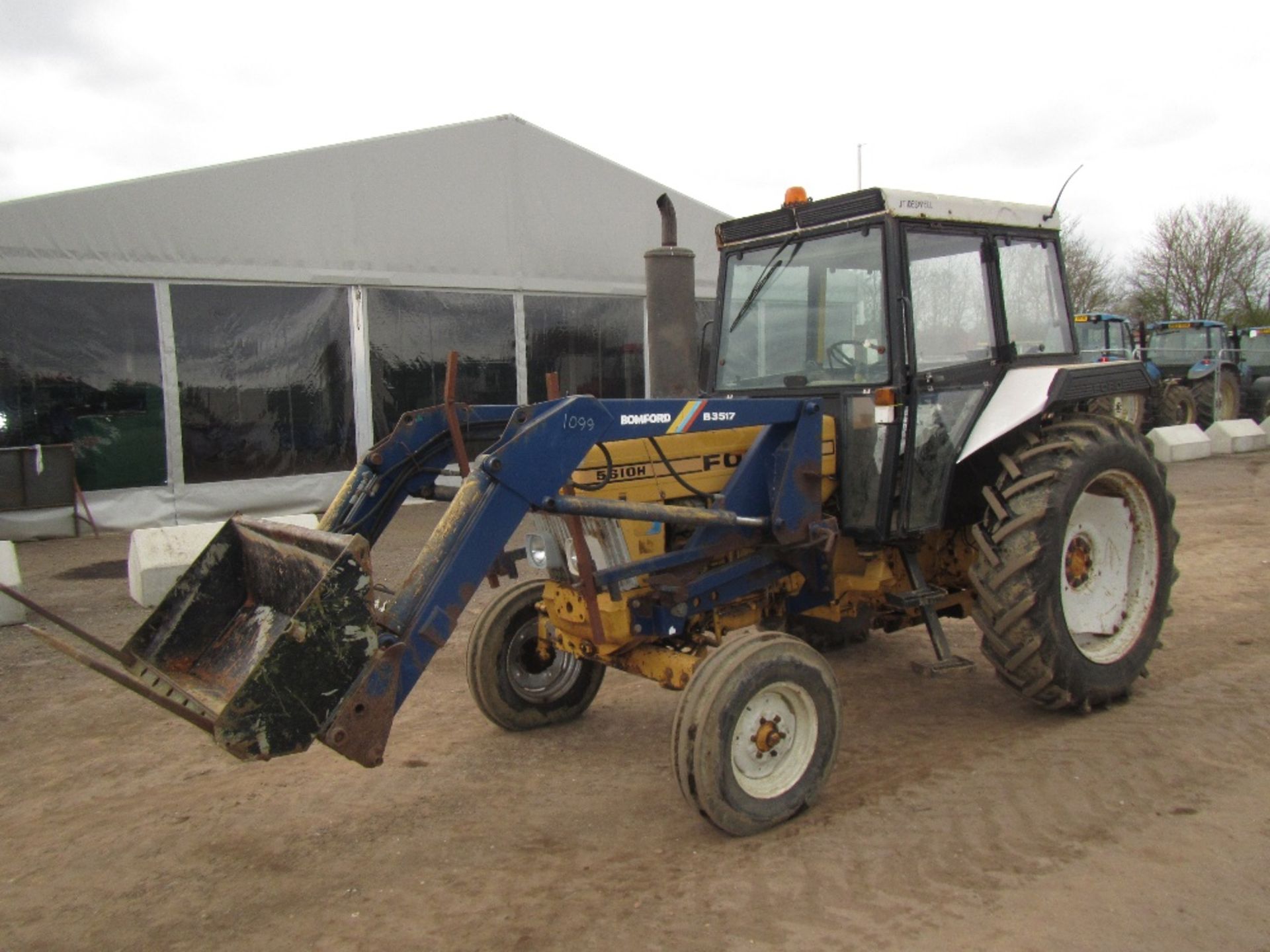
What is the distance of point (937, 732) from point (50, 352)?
964cm

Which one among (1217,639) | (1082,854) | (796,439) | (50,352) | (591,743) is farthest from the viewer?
(50,352)

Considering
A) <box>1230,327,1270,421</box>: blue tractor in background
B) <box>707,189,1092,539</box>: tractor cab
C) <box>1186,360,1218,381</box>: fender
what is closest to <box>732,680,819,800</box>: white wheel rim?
<box>707,189,1092,539</box>: tractor cab

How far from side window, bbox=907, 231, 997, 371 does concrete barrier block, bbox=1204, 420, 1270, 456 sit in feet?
44.2

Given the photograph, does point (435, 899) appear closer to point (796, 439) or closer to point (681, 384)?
point (796, 439)

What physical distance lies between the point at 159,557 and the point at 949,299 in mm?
5891

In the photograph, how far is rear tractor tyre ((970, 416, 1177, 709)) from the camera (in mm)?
4266

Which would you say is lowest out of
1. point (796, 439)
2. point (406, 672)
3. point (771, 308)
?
point (406, 672)

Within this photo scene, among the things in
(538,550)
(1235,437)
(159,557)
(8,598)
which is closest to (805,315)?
(538,550)

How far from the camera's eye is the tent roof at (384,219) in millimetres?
10195

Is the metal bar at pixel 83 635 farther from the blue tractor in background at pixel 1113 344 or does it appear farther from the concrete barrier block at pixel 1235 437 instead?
the concrete barrier block at pixel 1235 437

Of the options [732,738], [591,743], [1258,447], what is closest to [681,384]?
[591,743]

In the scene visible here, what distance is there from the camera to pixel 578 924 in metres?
3.00

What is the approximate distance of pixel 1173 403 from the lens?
17.2 meters

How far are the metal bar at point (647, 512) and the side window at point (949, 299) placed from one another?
3.84ft
